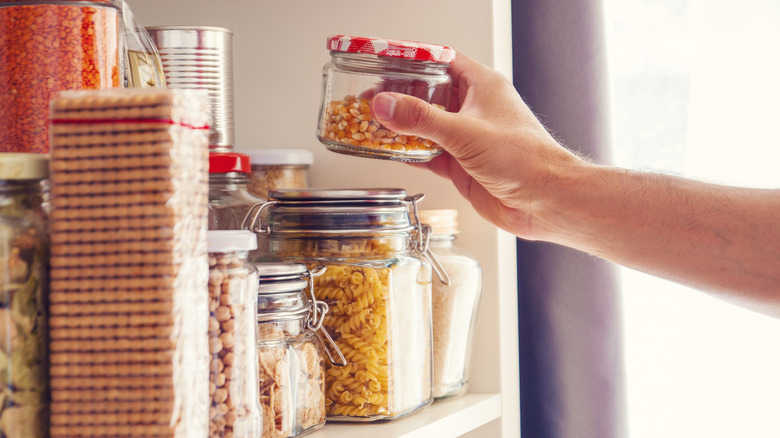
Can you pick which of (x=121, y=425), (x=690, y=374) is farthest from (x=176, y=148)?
(x=690, y=374)

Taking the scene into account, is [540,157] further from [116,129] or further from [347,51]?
[116,129]

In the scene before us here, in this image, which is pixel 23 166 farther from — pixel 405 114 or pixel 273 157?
pixel 273 157

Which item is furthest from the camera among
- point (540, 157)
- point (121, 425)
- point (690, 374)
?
point (690, 374)

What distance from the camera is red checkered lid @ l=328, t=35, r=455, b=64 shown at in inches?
30.5

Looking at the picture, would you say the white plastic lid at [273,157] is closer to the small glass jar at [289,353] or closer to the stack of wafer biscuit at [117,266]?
the small glass jar at [289,353]

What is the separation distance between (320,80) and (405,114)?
325 mm

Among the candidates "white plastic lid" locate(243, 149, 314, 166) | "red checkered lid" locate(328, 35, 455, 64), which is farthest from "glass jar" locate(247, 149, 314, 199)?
"red checkered lid" locate(328, 35, 455, 64)

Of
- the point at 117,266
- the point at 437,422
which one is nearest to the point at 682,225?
the point at 437,422

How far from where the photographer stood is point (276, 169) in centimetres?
101

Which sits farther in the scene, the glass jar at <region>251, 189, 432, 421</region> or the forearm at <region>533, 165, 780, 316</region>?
the forearm at <region>533, 165, 780, 316</region>

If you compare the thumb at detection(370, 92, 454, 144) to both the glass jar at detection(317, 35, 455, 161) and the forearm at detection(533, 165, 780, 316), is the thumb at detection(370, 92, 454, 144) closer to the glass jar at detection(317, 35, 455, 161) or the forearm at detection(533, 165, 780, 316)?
the glass jar at detection(317, 35, 455, 161)

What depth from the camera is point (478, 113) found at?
91 centimetres

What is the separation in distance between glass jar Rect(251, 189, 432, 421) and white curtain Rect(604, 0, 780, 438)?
0.51 metres

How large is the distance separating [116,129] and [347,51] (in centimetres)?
34
